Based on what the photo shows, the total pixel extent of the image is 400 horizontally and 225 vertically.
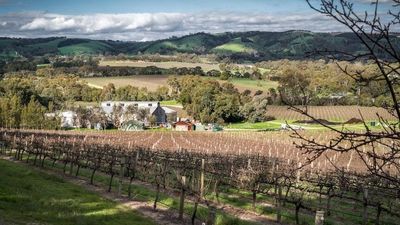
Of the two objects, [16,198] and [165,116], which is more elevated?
[16,198]

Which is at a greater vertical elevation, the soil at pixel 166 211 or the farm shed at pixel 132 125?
Result: the soil at pixel 166 211

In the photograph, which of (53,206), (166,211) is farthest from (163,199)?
(53,206)

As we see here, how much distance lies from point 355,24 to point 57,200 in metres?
17.6

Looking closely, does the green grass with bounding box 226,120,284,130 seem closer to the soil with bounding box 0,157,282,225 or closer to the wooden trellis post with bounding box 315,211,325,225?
the soil with bounding box 0,157,282,225

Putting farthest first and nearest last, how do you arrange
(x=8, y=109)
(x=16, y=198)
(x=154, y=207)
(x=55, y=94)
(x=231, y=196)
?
(x=55, y=94)
(x=8, y=109)
(x=231, y=196)
(x=154, y=207)
(x=16, y=198)

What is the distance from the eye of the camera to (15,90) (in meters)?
106

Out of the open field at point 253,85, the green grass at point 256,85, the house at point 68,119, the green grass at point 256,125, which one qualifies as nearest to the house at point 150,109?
the house at point 68,119

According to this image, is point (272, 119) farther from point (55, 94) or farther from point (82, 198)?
point (82, 198)

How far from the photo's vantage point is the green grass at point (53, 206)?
50.9 ft

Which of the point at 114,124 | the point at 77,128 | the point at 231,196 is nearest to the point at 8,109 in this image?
the point at 77,128

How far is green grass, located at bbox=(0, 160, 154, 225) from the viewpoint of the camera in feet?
50.9

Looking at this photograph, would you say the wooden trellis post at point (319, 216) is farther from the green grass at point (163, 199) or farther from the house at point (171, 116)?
the house at point (171, 116)

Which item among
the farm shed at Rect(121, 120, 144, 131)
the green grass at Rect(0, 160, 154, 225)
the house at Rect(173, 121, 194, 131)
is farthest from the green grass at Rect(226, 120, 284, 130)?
the green grass at Rect(0, 160, 154, 225)

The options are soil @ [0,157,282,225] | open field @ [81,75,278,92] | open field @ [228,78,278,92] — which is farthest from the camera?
open field @ [81,75,278,92]
